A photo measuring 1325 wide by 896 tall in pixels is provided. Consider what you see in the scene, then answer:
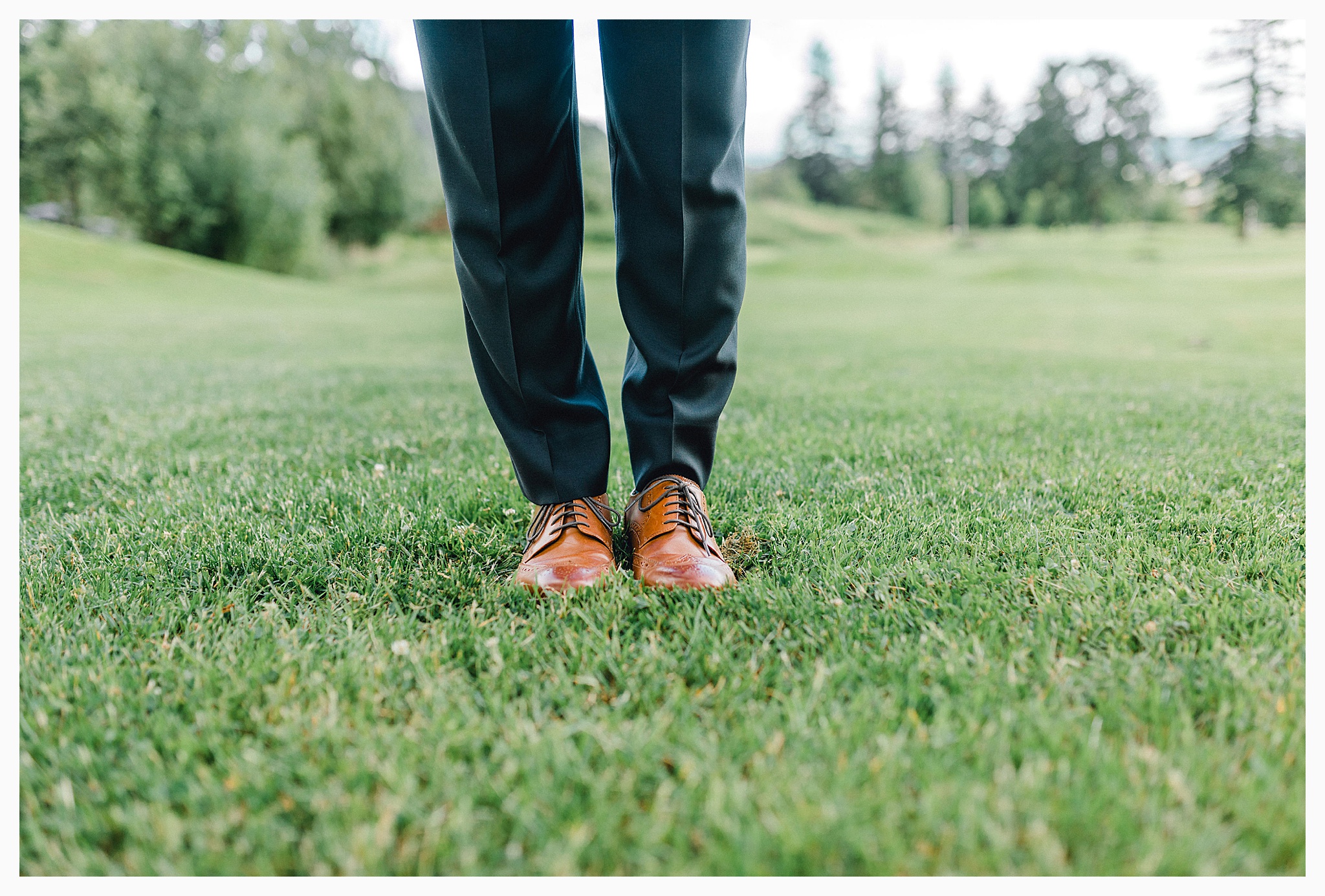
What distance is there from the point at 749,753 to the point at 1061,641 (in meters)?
0.58

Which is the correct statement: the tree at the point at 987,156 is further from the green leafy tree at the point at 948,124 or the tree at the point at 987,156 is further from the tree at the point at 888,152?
the tree at the point at 888,152

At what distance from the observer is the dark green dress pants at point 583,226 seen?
136 cm

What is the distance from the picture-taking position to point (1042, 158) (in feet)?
130

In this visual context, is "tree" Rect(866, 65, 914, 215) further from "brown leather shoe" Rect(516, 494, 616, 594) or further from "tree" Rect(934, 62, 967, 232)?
"brown leather shoe" Rect(516, 494, 616, 594)

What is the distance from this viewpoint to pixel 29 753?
1020 millimetres

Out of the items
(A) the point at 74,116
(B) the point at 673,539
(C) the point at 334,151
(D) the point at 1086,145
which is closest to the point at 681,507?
(B) the point at 673,539

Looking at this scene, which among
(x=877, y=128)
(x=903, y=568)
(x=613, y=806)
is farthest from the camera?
(x=877, y=128)

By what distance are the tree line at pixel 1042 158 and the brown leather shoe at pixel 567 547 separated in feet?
110

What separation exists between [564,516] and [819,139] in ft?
154

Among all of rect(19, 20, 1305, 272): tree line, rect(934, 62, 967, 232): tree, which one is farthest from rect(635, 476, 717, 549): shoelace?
rect(934, 62, 967, 232): tree

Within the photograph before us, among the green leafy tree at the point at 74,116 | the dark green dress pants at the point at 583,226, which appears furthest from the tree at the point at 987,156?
the dark green dress pants at the point at 583,226

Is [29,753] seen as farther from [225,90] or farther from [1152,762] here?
[225,90]

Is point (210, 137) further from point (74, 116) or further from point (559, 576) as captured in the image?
point (559, 576)

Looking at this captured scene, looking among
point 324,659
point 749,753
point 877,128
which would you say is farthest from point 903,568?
point 877,128
